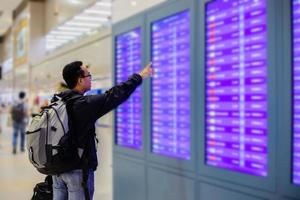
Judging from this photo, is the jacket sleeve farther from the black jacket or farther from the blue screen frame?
the blue screen frame

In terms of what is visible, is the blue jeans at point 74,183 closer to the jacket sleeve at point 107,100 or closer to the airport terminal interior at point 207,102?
the airport terminal interior at point 207,102

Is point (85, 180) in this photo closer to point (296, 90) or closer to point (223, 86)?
point (223, 86)

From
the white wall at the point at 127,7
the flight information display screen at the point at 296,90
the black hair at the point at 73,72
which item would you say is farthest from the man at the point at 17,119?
the flight information display screen at the point at 296,90

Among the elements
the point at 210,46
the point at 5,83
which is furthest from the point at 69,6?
the point at 5,83

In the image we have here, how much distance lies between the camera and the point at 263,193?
252cm

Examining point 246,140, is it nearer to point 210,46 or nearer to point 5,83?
point 210,46

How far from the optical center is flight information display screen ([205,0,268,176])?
256 cm

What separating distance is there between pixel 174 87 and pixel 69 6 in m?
6.04

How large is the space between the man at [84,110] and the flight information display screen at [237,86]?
621 millimetres

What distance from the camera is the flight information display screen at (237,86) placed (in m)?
2.56

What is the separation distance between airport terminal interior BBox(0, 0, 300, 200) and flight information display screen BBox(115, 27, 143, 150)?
0.4 inches

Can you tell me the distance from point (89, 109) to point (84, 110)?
34 mm

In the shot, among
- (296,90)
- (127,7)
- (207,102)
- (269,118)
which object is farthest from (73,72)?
(127,7)

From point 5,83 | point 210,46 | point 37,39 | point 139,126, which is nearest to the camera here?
point 210,46
